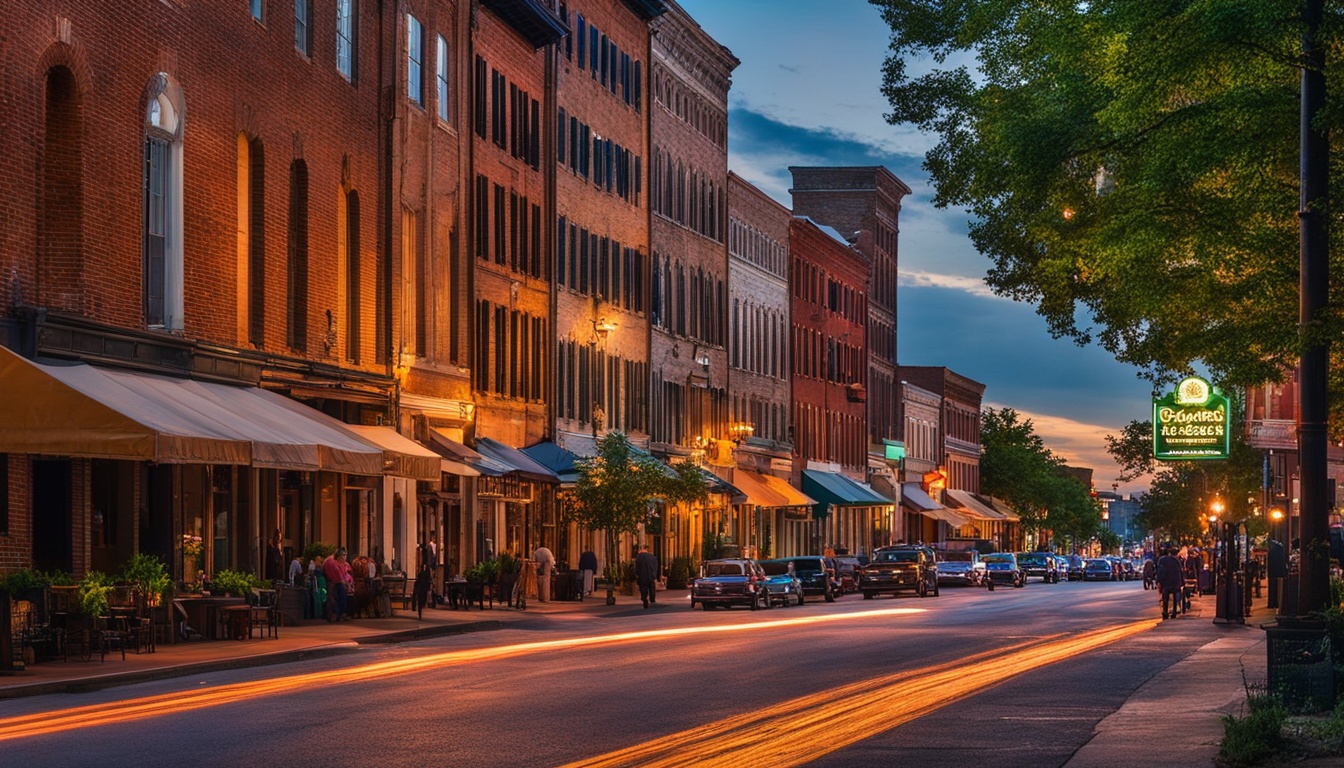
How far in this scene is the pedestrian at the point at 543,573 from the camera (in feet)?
172

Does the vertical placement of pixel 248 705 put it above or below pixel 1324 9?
below

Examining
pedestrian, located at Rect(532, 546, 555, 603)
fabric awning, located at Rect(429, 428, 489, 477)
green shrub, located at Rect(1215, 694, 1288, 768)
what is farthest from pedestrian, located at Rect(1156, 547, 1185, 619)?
Answer: green shrub, located at Rect(1215, 694, 1288, 768)

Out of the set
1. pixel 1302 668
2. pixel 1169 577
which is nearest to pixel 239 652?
pixel 1302 668

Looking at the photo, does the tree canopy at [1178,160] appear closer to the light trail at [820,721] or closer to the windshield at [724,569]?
the light trail at [820,721]

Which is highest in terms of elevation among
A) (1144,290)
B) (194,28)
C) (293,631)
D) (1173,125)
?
(194,28)

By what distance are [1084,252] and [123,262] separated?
14.2 metres

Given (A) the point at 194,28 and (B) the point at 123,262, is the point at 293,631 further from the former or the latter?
(A) the point at 194,28

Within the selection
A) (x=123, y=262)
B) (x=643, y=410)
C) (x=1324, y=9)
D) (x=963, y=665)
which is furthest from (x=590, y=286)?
(x=1324, y=9)

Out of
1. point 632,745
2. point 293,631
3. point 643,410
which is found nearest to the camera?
point 632,745

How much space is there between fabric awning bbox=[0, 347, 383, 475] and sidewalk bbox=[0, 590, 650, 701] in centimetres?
259

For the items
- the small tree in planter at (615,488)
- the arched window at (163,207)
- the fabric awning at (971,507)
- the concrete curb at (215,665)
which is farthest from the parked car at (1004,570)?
the arched window at (163,207)

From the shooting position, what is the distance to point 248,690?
22469 millimetres

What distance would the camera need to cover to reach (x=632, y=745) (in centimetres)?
1652

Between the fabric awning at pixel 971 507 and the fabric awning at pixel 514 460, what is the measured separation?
237 feet
